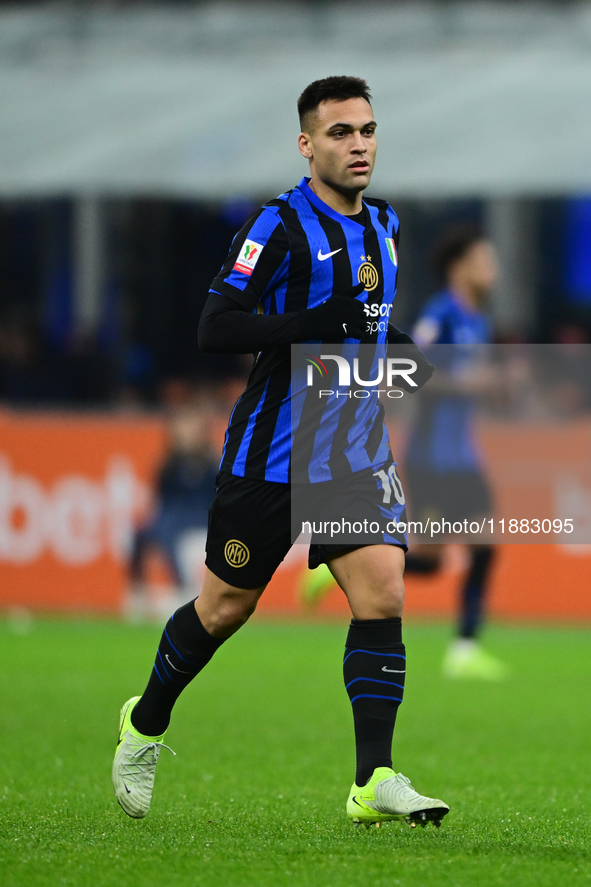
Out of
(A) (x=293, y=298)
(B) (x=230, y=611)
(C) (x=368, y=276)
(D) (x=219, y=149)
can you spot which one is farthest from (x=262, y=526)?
(D) (x=219, y=149)

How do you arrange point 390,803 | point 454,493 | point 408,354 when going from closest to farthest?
1. point 390,803
2. point 408,354
3. point 454,493

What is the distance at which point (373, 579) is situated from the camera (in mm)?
3795

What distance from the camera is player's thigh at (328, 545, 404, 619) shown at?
3791mm

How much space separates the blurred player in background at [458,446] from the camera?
799 centimetres

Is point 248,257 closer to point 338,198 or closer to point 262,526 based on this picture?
point 338,198

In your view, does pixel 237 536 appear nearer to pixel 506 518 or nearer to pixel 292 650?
pixel 292 650

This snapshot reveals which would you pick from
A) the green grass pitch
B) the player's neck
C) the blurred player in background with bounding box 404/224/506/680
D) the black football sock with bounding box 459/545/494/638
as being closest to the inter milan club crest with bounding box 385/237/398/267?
the player's neck

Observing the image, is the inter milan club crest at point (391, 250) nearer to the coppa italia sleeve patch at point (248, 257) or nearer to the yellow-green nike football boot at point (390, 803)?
the coppa italia sleeve patch at point (248, 257)

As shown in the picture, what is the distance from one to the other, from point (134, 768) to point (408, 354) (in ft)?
4.91

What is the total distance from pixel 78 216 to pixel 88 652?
8.44m

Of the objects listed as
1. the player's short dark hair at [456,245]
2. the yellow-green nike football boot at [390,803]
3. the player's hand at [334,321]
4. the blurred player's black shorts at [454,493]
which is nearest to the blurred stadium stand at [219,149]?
the player's short dark hair at [456,245]

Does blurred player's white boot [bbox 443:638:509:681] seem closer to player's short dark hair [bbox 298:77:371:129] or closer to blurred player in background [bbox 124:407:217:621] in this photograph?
blurred player in background [bbox 124:407:217:621]

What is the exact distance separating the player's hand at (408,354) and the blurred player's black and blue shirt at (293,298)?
167 millimetres

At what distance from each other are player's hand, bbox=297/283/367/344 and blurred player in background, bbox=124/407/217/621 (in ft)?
23.8
